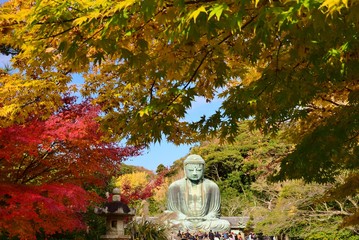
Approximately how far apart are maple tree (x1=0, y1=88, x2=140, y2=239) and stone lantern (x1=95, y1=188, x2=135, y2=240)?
184 cm

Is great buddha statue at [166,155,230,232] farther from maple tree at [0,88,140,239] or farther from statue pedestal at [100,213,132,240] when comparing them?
maple tree at [0,88,140,239]

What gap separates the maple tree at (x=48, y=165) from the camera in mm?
7586

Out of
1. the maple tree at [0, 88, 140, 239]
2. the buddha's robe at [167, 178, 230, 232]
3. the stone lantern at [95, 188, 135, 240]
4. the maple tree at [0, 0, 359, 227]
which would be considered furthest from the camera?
the buddha's robe at [167, 178, 230, 232]

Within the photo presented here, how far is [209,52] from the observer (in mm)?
Answer: 4945

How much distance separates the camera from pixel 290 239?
72.4 ft

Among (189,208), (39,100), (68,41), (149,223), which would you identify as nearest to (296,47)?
(68,41)

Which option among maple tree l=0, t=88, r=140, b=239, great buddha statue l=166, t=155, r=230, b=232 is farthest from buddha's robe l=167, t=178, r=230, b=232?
maple tree l=0, t=88, r=140, b=239

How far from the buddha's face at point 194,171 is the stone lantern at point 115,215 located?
893 cm

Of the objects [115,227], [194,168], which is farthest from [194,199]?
[115,227]

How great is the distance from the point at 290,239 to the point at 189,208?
5.72 metres

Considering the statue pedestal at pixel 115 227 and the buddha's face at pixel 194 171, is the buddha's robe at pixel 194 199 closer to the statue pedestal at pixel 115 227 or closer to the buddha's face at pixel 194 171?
the buddha's face at pixel 194 171

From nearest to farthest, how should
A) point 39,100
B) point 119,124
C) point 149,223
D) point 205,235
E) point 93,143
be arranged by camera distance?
point 119,124
point 39,100
point 93,143
point 149,223
point 205,235

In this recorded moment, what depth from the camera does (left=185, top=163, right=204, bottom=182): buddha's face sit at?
20875mm

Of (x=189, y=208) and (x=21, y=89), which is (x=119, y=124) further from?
(x=189, y=208)
